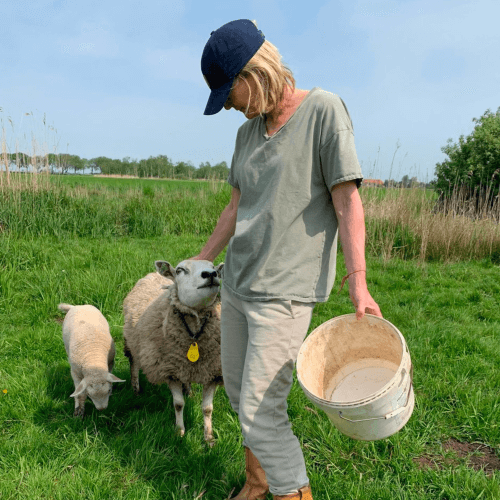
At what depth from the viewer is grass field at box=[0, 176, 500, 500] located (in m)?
2.53

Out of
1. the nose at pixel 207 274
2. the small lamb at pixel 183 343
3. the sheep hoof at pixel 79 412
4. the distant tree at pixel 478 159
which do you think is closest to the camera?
the nose at pixel 207 274

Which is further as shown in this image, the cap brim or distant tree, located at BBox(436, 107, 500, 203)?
distant tree, located at BBox(436, 107, 500, 203)

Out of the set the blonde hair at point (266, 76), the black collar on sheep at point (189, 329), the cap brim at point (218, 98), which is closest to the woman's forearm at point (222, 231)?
the black collar on sheep at point (189, 329)

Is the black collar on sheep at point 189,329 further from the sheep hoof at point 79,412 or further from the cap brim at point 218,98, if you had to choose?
the cap brim at point 218,98

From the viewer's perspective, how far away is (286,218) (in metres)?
1.90

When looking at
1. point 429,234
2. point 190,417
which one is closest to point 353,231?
point 190,417

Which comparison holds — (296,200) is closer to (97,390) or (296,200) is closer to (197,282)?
(197,282)

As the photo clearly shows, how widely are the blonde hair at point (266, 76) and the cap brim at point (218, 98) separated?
0.04 metres

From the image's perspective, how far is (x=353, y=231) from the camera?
6.09ft

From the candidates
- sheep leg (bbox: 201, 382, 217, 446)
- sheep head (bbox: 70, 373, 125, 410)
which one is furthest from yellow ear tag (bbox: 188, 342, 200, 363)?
sheep head (bbox: 70, 373, 125, 410)

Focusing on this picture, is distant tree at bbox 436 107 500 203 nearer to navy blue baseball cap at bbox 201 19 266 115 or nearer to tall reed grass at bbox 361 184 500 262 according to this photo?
tall reed grass at bbox 361 184 500 262

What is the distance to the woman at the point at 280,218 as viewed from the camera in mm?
1847

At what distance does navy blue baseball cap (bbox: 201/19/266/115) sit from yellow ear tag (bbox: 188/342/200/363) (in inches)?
67.1

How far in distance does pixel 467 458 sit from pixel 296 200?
6.78ft
